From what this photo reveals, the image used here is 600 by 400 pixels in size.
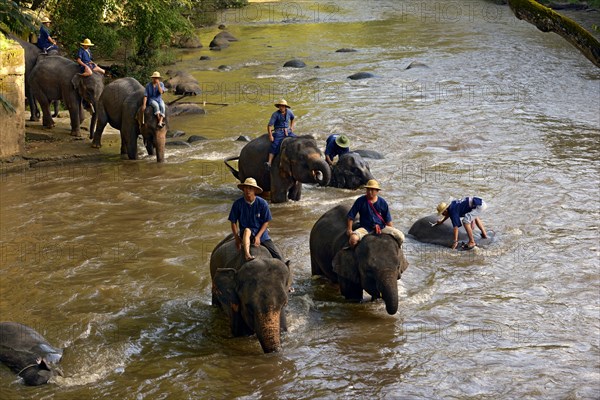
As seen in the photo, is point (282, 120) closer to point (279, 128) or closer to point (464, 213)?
point (279, 128)

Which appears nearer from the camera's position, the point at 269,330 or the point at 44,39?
the point at 269,330

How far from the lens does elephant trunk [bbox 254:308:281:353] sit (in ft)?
29.4

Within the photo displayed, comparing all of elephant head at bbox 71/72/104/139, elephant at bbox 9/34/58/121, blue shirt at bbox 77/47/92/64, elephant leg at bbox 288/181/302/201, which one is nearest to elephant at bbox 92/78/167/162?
elephant head at bbox 71/72/104/139

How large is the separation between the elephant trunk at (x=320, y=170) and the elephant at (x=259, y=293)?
15.8 ft

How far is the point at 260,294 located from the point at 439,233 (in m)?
5.19

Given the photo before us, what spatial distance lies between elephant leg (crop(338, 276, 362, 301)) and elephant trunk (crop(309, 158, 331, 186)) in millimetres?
3662

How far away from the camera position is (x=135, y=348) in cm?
986

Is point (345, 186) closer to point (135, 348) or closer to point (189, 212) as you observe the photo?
point (189, 212)

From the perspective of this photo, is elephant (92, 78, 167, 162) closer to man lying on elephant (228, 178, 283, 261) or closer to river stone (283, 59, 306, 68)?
man lying on elephant (228, 178, 283, 261)

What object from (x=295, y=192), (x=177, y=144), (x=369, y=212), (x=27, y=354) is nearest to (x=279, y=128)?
(x=295, y=192)

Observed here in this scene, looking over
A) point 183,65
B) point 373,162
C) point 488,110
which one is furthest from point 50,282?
point 183,65

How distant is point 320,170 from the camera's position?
14.2 m

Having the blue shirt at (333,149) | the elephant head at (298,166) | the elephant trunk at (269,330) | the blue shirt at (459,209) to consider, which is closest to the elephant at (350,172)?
the blue shirt at (333,149)

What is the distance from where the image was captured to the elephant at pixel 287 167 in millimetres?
14381
